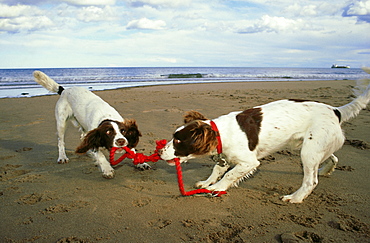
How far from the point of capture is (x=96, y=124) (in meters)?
4.47

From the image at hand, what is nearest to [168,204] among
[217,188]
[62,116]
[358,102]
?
[217,188]

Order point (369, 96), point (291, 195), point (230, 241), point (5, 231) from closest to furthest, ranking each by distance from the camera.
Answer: point (230, 241) < point (5, 231) < point (291, 195) < point (369, 96)

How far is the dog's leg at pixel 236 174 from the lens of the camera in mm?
3410

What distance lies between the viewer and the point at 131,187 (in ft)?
12.4

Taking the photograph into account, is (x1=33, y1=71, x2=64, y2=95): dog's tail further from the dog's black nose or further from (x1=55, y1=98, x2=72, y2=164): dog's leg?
the dog's black nose

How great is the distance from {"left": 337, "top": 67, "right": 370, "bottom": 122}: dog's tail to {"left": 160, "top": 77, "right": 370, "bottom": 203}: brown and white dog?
0.04 feet

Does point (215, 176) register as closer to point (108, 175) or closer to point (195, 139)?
point (195, 139)

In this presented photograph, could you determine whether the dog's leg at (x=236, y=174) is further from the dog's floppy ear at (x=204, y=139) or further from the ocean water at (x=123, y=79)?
the ocean water at (x=123, y=79)

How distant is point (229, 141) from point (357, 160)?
244 centimetres

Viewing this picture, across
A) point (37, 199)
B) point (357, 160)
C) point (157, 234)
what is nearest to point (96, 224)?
point (157, 234)

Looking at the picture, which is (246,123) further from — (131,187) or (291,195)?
(131,187)

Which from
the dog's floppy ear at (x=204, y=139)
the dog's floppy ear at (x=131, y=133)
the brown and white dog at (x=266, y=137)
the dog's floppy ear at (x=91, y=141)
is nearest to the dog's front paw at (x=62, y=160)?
the dog's floppy ear at (x=91, y=141)

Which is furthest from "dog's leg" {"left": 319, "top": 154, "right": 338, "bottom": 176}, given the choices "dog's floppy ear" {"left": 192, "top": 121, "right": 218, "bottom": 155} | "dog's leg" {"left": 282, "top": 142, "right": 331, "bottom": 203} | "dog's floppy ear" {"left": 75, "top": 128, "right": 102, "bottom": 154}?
"dog's floppy ear" {"left": 75, "top": 128, "right": 102, "bottom": 154}

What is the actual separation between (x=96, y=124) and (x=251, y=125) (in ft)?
7.82
